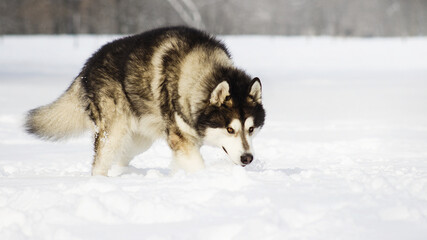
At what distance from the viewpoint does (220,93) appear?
4.71 m

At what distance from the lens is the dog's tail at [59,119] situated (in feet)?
18.8

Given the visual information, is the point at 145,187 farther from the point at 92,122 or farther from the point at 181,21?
the point at 181,21

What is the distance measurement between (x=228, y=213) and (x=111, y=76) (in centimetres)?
251

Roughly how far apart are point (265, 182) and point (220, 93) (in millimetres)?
1132

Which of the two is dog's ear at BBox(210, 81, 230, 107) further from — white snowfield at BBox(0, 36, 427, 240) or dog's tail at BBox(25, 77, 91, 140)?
dog's tail at BBox(25, 77, 91, 140)

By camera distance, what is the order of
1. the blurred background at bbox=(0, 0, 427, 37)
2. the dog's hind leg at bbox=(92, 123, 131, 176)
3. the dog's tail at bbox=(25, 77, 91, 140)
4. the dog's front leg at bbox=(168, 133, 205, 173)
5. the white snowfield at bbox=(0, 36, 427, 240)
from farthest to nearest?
the blurred background at bbox=(0, 0, 427, 37) < the dog's tail at bbox=(25, 77, 91, 140) < the dog's hind leg at bbox=(92, 123, 131, 176) < the dog's front leg at bbox=(168, 133, 205, 173) < the white snowfield at bbox=(0, 36, 427, 240)

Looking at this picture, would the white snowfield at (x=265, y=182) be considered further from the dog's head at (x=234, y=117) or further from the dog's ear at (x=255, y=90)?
the dog's ear at (x=255, y=90)

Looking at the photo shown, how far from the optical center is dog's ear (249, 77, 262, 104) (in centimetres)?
471

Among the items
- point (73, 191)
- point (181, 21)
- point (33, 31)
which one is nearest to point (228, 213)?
point (73, 191)

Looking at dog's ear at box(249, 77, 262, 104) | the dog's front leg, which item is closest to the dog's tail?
the dog's front leg

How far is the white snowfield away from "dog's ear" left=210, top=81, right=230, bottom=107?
616mm

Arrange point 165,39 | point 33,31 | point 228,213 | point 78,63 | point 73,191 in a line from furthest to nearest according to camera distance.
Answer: point 33,31, point 78,63, point 165,39, point 73,191, point 228,213

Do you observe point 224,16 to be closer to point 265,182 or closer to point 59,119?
point 59,119

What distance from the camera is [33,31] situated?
44281 mm
